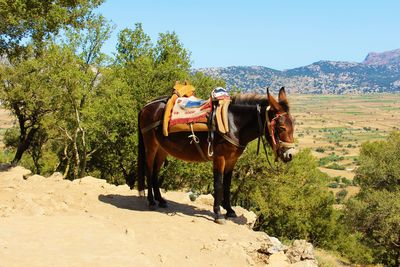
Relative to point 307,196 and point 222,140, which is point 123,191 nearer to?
point 222,140

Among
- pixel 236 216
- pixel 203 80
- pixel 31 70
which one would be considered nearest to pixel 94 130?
Answer: pixel 31 70

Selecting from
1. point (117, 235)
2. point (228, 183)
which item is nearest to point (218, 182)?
point (228, 183)

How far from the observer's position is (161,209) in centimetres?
1212

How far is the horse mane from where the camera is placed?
10586mm

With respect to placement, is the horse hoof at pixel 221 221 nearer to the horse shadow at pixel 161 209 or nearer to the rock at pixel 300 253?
the horse shadow at pixel 161 209

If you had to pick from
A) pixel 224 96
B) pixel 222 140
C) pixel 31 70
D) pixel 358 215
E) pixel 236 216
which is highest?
pixel 31 70

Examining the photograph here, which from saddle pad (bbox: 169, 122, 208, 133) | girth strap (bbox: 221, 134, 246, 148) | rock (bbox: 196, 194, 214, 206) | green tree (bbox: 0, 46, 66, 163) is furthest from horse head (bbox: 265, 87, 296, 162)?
green tree (bbox: 0, 46, 66, 163)

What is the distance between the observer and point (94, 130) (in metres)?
26.8

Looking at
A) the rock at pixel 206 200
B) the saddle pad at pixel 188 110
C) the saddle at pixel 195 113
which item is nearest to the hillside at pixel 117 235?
the rock at pixel 206 200

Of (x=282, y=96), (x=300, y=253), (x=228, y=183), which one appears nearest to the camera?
(x=300, y=253)

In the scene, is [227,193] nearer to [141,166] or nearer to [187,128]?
[187,128]

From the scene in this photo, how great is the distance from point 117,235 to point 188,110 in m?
3.90

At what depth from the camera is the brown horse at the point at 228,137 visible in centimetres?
998

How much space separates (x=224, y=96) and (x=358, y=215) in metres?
30.0
